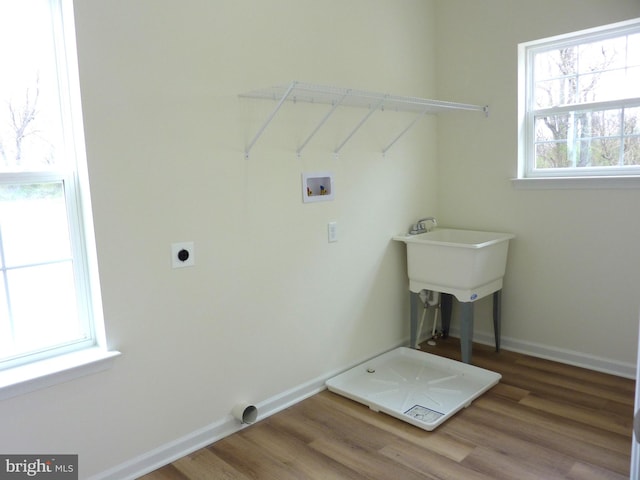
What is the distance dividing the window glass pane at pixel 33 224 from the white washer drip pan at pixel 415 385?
160 centimetres

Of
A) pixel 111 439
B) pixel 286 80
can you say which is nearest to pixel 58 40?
pixel 286 80

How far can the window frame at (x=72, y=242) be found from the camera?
6.00 feet

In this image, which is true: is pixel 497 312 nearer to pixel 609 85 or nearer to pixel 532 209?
pixel 532 209

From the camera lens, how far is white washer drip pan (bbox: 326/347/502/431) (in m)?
2.54

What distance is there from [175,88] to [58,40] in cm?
45

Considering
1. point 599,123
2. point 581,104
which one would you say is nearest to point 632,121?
point 599,123

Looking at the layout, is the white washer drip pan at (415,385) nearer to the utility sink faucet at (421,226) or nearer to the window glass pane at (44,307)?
the utility sink faucet at (421,226)

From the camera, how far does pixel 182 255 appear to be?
2186mm

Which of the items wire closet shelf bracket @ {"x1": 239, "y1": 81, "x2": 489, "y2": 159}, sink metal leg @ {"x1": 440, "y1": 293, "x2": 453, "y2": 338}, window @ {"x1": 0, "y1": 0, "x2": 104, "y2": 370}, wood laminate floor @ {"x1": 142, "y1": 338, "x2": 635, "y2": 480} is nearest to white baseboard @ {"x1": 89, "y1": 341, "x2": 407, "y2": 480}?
wood laminate floor @ {"x1": 142, "y1": 338, "x2": 635, "y2": 480}

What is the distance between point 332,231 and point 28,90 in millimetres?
1594

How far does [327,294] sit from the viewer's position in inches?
112

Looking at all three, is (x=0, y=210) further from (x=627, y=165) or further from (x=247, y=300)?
(x=627, y=165)

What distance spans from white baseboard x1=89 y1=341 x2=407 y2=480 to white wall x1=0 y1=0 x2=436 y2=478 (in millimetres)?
38

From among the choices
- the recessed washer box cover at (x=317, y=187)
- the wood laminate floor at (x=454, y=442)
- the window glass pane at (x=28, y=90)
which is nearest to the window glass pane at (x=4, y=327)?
the window glass pane at (x=28, y=90)
